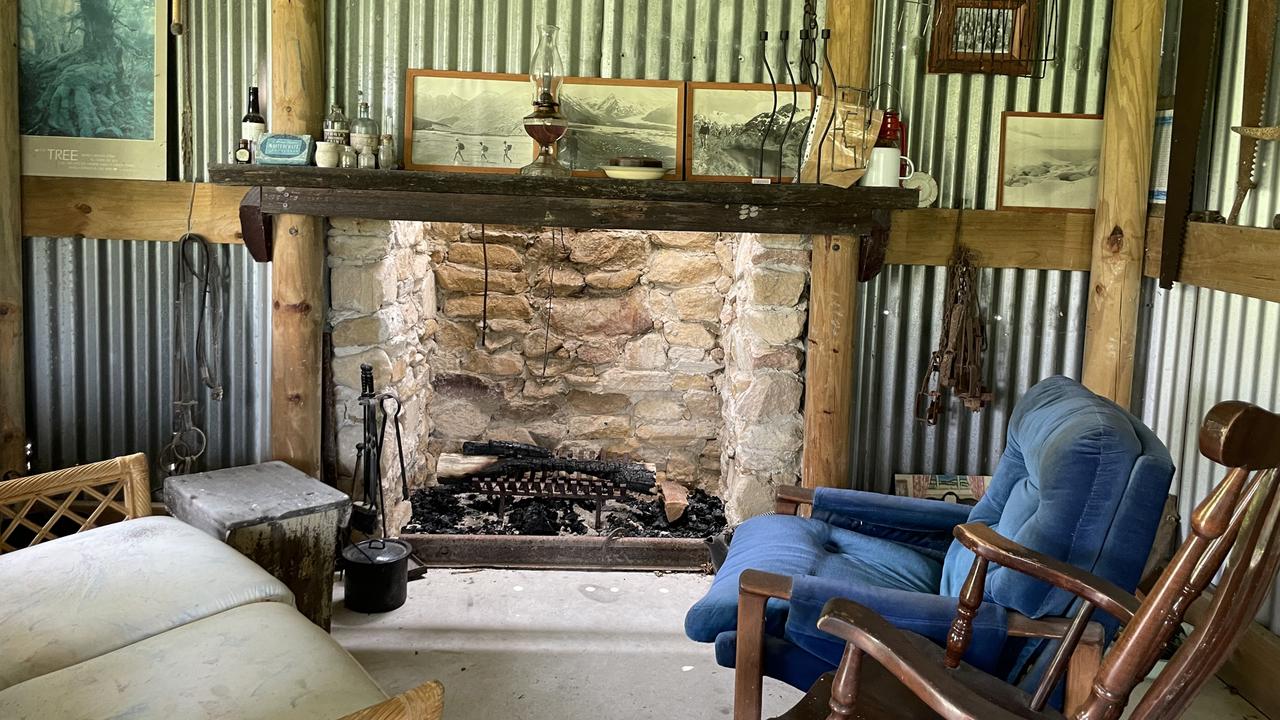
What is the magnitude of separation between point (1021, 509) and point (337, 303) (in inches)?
98.1

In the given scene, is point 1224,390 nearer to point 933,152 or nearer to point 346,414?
point 933,152

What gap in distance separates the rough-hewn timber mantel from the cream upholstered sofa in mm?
1230

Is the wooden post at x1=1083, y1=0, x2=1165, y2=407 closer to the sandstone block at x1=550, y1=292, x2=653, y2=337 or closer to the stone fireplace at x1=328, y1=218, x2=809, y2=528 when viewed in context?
the stone fireplace at x1=328, y1=218, x2=809, y2=528

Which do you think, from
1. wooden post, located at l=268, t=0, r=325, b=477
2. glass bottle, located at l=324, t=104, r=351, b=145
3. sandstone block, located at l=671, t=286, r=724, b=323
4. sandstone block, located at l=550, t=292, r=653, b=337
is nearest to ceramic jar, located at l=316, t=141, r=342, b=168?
glass bottle, located at l=324, t=104, r=351, b=145

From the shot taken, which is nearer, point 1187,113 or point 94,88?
point 1187,113

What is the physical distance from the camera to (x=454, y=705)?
3357 mm

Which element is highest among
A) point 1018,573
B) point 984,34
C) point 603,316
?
point 984,34

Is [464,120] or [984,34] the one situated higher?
[984,34]

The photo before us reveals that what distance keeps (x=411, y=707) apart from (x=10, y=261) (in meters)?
2.96

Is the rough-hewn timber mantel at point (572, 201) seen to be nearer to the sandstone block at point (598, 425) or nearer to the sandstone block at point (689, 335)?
the sandstone block at point (689, 335)

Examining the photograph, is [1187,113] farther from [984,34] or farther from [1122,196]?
[984,34]

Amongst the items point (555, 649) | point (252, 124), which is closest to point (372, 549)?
point (555, 649)

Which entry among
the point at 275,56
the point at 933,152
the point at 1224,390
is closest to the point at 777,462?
the point at 933,152

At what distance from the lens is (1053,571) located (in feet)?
8.25
